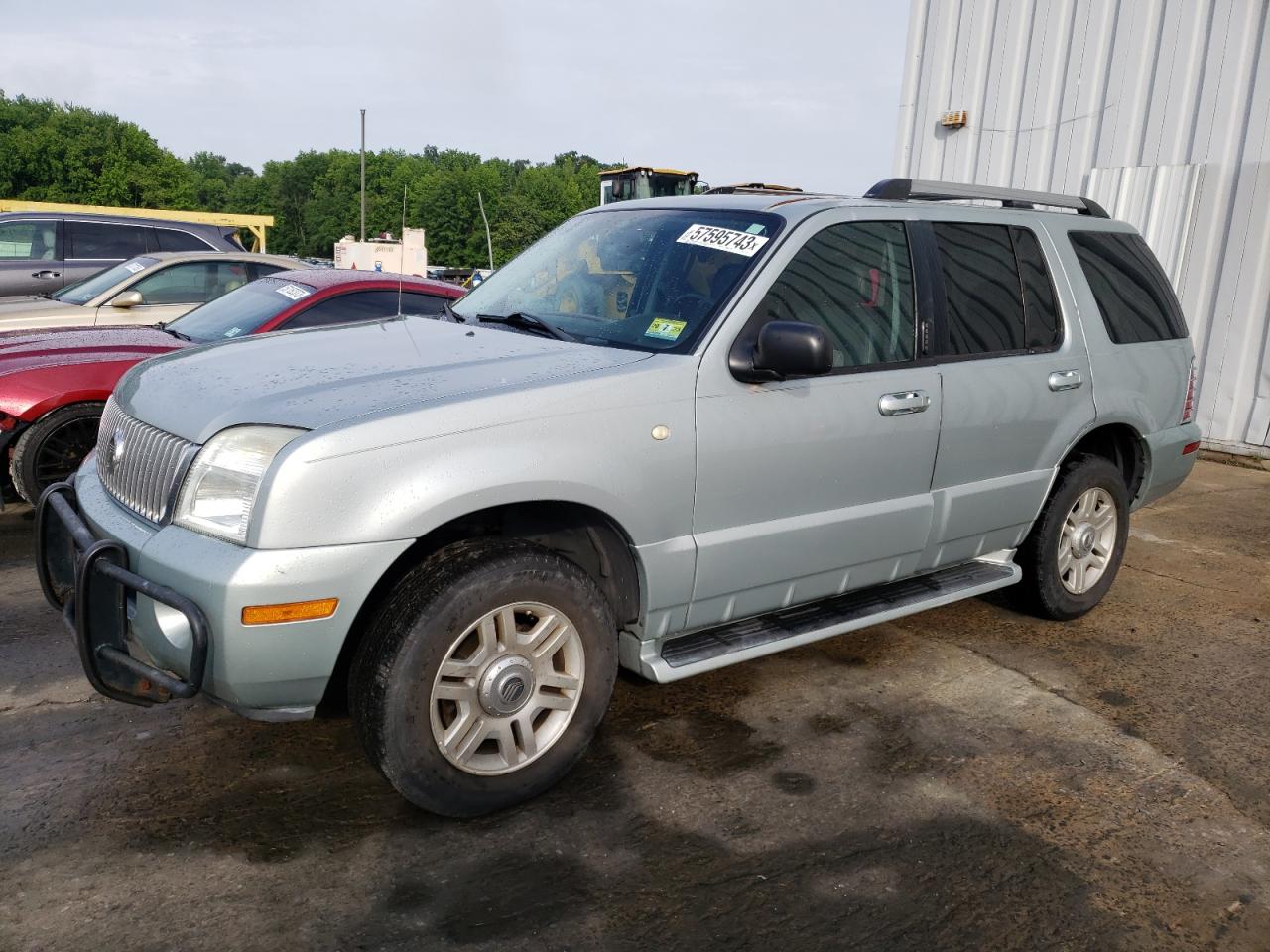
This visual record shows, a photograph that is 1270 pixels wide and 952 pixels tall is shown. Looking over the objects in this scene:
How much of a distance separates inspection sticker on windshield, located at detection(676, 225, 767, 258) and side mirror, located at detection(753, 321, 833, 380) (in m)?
0.43

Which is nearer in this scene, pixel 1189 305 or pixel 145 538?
pixel 145 538

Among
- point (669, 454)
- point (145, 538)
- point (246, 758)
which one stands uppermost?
point (669, 454)

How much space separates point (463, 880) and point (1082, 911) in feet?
5.35

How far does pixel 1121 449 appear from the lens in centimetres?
523

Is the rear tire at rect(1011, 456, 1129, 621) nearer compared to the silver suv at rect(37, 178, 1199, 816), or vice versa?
the silver suv at rect(37, 178, 1199, 816)

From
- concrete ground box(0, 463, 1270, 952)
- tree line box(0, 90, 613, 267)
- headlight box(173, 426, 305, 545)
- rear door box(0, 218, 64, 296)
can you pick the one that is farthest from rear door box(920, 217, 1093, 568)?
tree line box(0, 90, 613, 267)

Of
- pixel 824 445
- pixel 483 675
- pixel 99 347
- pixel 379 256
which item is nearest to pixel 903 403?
pixel 824 445

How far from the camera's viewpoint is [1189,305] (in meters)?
9.55

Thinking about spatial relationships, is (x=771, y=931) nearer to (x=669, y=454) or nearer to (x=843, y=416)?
(x=669, y=454)

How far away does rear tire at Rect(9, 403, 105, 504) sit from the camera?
222 inches

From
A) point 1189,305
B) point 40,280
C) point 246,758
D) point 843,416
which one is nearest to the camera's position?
point 246,758

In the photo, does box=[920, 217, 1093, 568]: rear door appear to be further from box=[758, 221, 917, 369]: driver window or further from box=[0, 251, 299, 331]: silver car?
box=[0, 251, 299, 331]: silver car

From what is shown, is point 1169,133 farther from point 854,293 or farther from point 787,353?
point 787,353

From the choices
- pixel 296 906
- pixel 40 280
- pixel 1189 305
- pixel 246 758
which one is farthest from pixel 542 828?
pixel 40 280
